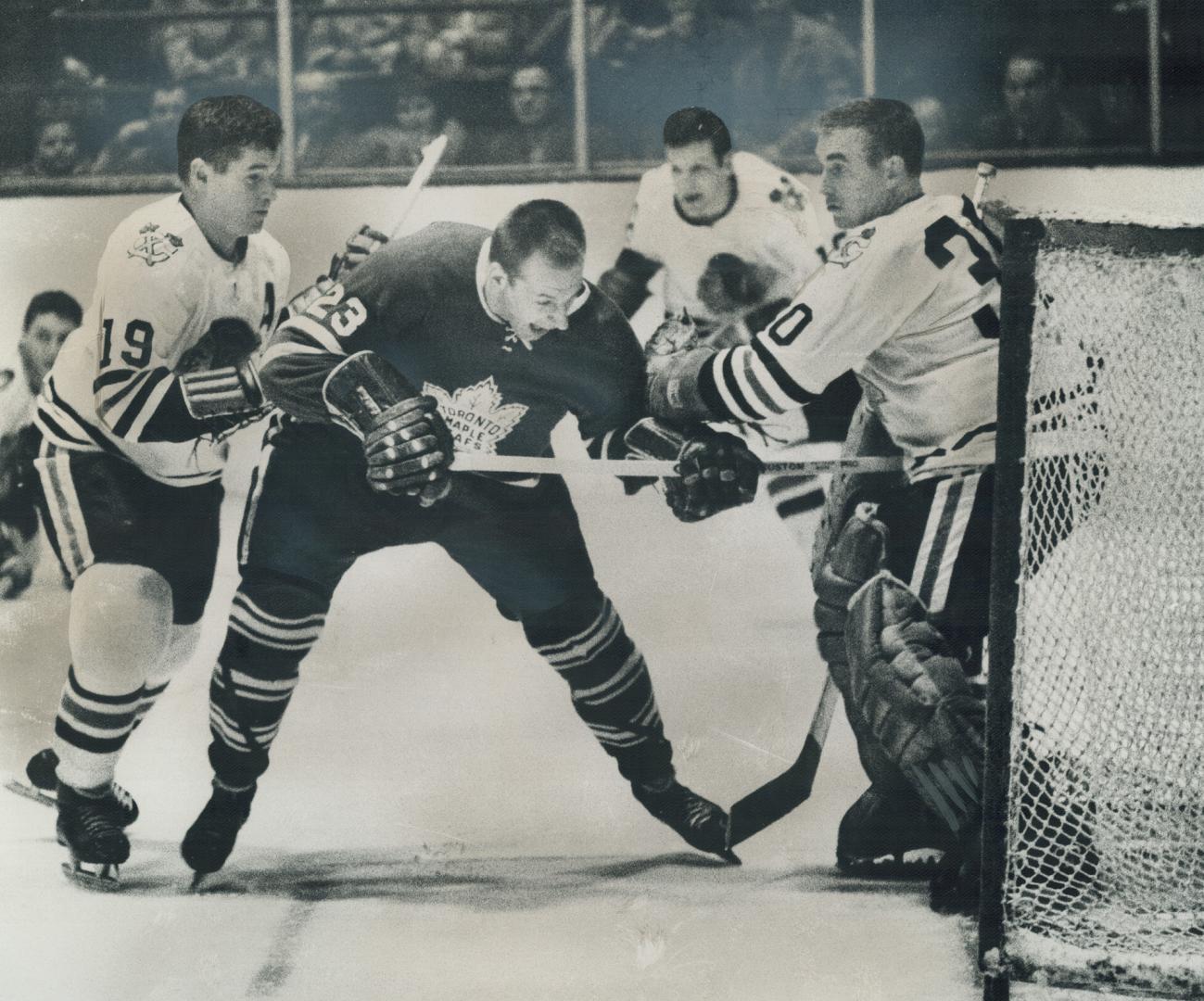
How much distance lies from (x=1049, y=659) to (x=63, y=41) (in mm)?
2165

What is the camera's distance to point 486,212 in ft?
7.11

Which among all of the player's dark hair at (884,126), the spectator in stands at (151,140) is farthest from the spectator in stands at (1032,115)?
the spectator in stands at (151,140)

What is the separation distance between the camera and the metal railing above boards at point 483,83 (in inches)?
84.7

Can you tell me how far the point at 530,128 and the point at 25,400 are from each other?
1080mm

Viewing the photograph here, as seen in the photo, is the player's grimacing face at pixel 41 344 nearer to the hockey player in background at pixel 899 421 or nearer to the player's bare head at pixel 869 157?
the hockey player in background at pixel 899 421

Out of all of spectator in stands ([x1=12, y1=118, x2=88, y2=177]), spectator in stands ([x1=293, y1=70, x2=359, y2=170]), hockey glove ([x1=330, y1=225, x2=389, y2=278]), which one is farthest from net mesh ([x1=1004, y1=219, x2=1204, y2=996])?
spectator in stands ([x1=12, y1=118, x2=88, y2=177])

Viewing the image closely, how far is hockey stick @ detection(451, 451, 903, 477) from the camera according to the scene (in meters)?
2.15

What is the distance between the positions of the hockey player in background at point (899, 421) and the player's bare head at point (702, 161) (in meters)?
0.18

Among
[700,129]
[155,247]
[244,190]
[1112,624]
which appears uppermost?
[700,129]

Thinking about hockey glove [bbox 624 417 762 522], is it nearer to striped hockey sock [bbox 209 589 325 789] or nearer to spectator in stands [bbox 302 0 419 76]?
striped hockey sock [bbox 209 589 325 789]

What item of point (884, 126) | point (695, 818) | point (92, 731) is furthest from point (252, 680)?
point (884, 126)

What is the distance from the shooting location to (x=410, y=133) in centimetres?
219

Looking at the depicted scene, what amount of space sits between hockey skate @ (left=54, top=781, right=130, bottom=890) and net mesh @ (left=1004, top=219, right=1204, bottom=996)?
1.63 m

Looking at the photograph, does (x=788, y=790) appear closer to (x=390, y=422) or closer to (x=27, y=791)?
(x=390, y=422)
